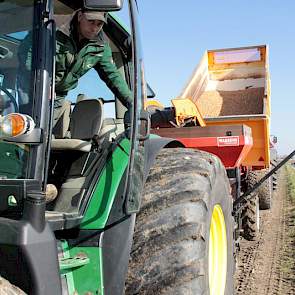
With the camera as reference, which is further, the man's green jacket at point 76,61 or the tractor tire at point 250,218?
the tractor tire at point 250,218

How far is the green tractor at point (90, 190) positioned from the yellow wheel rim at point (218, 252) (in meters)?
0.21

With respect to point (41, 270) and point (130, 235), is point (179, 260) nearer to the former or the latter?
point (130, 235)

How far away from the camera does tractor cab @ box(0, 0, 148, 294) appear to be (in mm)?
2074

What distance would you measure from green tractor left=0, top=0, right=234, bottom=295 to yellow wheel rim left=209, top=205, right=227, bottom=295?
21 centimetres

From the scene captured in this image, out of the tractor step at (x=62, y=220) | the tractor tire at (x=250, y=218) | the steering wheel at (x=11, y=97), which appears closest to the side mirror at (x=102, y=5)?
the steering wheel at (x=11, y=97)

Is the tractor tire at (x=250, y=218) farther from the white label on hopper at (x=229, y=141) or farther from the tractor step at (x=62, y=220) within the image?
the tractor step at (x=62, y=220)

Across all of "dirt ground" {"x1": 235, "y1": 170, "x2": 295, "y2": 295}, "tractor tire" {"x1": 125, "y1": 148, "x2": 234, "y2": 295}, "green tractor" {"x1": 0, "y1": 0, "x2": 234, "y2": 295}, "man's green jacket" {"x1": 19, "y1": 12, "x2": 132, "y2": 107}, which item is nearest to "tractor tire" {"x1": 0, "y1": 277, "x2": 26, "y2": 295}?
"green tractor" {"x1": 0, "y1": 0, "x2": 234, "y2": 295}

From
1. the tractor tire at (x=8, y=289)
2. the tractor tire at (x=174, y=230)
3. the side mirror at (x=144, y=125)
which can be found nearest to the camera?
the tractor tire at (x=8, y=289)

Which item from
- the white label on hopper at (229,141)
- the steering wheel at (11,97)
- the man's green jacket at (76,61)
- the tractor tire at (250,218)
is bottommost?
the tractor tire at (250,218)

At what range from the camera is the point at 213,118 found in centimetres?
799

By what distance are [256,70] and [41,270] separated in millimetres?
8520

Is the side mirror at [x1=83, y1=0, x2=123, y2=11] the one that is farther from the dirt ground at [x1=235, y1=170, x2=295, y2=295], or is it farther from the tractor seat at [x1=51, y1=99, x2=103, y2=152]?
the dirt ground at [x1=235, y1=170, x2=295, y2=295]

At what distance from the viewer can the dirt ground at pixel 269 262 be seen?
555 cm

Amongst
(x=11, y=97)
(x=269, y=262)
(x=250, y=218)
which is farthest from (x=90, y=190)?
(x=250, y=218)
